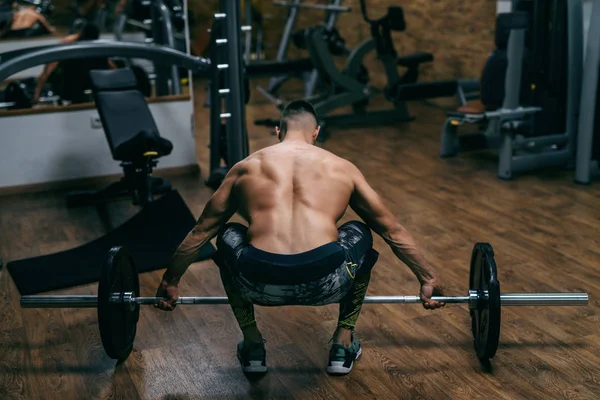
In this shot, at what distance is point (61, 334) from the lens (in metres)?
2.73

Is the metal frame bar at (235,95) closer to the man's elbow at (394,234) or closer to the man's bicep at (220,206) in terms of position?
the man's bicep at (220,206)

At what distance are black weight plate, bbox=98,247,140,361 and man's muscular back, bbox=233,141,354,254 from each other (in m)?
0.45

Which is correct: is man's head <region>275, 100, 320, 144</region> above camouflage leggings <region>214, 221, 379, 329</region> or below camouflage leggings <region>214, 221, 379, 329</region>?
above

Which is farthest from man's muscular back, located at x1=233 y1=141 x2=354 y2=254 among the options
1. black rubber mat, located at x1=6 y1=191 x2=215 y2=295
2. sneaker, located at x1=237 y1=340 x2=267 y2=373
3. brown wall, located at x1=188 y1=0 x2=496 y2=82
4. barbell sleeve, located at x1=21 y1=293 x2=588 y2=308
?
brown wall, located at x1=188 y1=0 x2=496 y2=82

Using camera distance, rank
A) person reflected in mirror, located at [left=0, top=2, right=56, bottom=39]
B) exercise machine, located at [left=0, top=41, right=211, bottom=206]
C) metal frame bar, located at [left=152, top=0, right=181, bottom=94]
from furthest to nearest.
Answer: person reflected in mirror, located at [left=0, top=2, right=56, bottom=39] → metal frame bar, located at [left=152, top=0, right=181, bottom=94] → exercise machine, located at [left=0, top=41, right=211, bottom=206]

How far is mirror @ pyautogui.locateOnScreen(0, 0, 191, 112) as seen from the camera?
4.76 meters

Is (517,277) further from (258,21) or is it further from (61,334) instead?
(258,21)

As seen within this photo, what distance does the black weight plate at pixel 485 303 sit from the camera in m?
2.20

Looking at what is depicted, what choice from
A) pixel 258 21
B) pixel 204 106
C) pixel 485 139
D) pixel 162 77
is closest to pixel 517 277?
pixel 485 139

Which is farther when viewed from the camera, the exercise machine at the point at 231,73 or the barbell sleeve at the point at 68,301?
the exercise machine at the point at 231,73

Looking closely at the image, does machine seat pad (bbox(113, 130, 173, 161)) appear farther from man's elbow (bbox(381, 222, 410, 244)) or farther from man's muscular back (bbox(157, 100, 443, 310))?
man's elbow (bbox(381, 222, 410, 244))

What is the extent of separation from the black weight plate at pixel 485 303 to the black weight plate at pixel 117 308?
3.72 ft

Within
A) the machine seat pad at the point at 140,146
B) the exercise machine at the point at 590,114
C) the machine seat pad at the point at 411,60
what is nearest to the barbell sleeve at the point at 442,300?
the machine seat pad at the point at 140,146

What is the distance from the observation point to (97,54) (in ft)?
12.4
